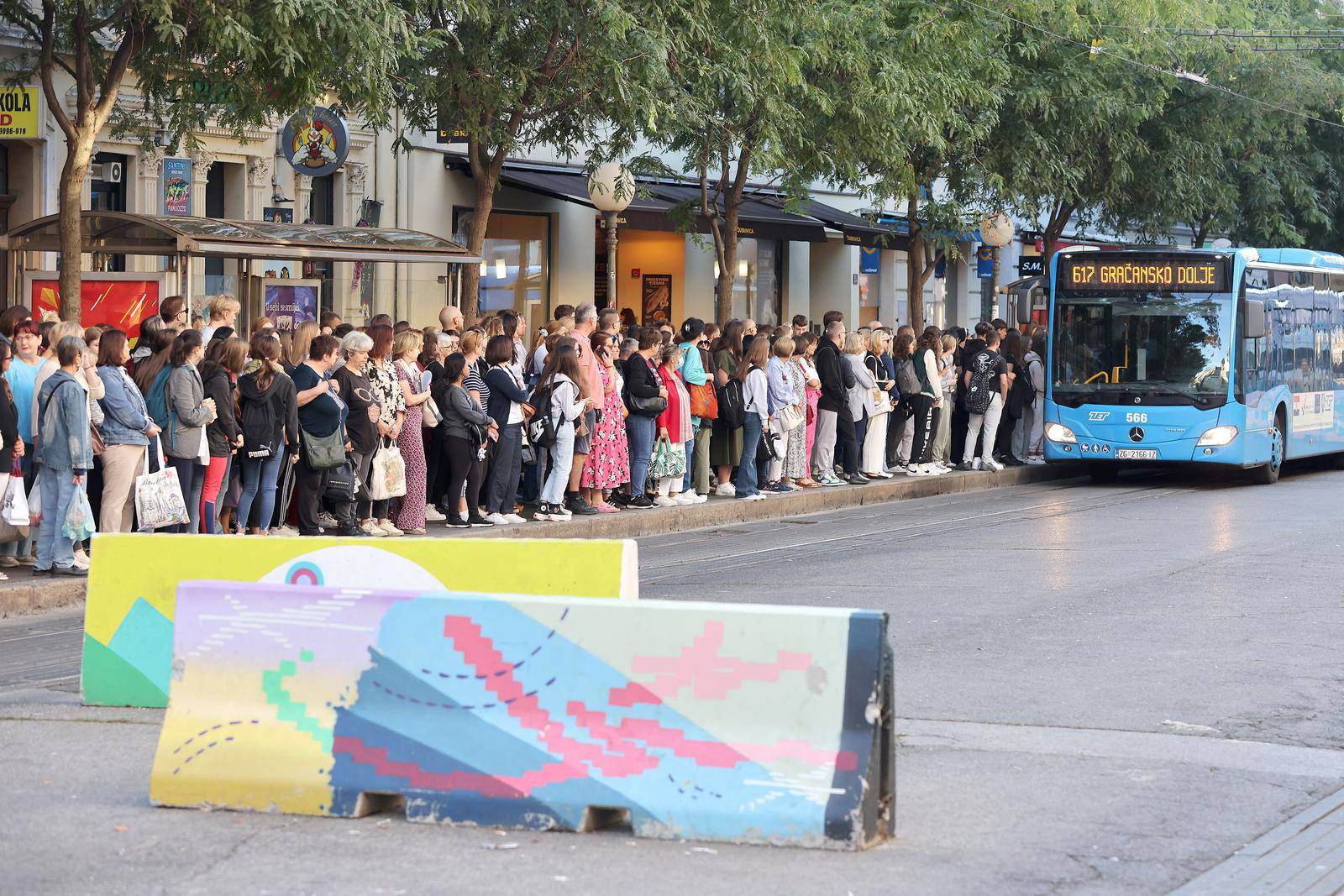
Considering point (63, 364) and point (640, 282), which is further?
point (640, 282)

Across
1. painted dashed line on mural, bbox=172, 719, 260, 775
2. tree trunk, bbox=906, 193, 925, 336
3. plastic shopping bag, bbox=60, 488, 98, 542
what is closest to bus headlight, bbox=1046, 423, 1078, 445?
tree trunk, bbox=906, 193, 925, 336

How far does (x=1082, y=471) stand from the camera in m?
25.7

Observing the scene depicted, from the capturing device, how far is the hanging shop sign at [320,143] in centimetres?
2064

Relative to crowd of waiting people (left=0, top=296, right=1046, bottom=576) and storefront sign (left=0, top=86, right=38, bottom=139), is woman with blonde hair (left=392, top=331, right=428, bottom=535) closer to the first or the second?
crowd of waiting people (left=0, top=296, right=1046, bottom=576)

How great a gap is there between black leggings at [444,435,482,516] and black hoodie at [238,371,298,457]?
1952mm

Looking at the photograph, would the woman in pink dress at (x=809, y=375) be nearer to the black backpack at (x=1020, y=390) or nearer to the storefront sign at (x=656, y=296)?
the black backpack at (x=1020, y=390)

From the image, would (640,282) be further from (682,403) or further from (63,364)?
(63,364)

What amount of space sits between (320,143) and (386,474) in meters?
7.48

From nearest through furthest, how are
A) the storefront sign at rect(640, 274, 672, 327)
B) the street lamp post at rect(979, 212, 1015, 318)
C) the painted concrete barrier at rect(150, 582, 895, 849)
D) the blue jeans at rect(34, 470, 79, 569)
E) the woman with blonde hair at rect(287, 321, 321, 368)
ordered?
the painted concrete barrier at rect(150, 582, 895, 849) → the blue jeans at rect(34, 470, 79, 569) → the woman with blonde hair at rect(287, 321, 321, 368) → the street lamp post at rect(979, 212, 1015, 318) → the storefront sign at rect(640, 274, 672, 327)

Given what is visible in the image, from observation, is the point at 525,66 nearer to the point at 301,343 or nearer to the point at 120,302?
the point at 120,302

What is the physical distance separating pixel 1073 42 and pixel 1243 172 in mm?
11868

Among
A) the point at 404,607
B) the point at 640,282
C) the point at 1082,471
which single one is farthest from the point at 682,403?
the point at 640,282

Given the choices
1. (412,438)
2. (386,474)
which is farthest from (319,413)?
(412,438)

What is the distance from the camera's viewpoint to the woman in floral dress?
655 inches
